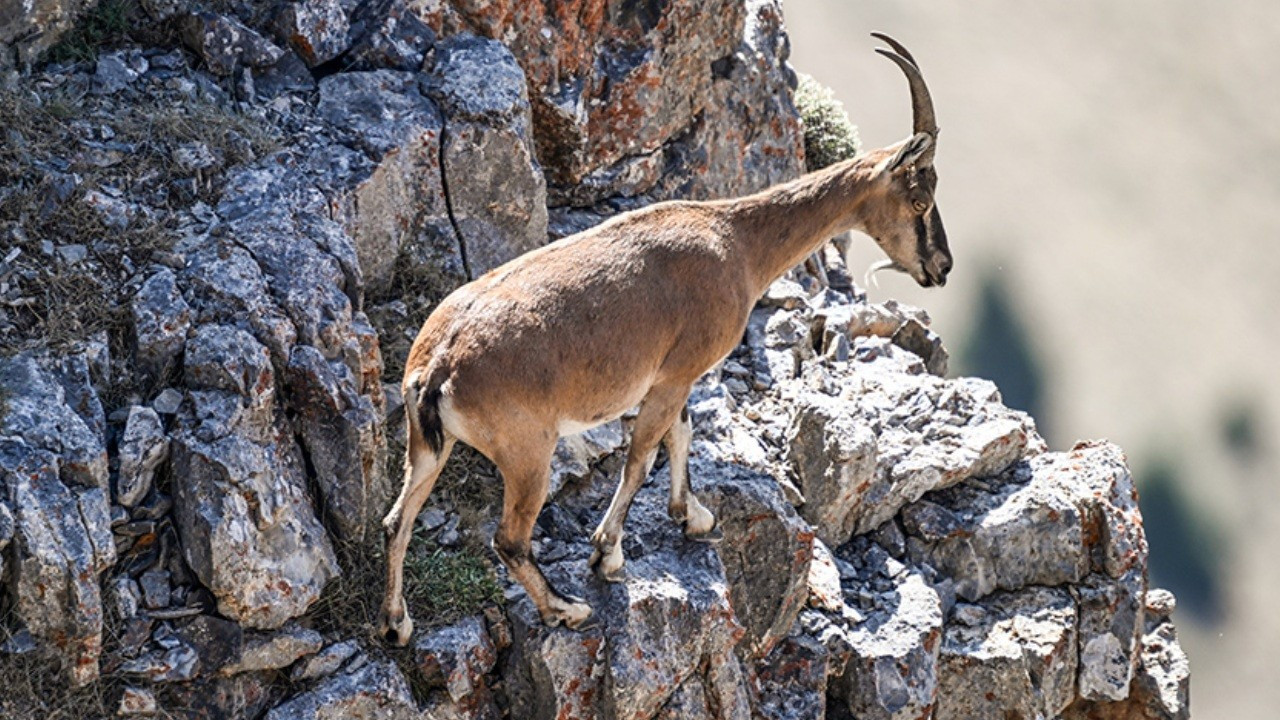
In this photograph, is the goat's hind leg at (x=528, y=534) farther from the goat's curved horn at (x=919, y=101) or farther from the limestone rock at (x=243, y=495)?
the goat's curved horn at (x=919, y=101)

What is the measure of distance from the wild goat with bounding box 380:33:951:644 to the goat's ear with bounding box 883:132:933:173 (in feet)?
0.04

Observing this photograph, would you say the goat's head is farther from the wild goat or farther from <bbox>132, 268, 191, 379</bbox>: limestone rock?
<bbox>132, 268, 191, 379</bbox>: limestone rock

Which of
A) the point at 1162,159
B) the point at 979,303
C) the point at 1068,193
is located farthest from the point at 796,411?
the point at 1162,159

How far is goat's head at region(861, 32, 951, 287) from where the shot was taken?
1047 centimetres

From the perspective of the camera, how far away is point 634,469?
9.33 m

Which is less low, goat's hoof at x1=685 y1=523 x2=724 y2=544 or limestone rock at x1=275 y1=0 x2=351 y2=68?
limestone rock at x1=275 y1=0 x2=351 y2=68

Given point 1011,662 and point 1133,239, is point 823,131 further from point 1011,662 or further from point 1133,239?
point 1133,239

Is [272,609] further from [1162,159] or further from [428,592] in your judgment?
[1162,159]

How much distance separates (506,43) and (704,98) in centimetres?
249

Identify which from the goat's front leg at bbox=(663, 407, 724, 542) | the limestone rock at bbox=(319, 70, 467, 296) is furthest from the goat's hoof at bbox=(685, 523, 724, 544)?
the limestone rock at bbox=(319, 70, 467, 296)

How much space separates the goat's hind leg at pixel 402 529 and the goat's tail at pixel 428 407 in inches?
3.9

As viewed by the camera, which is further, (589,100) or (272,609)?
(589,100)

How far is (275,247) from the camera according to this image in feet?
30.2

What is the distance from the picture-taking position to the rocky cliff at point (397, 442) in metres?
7.99
